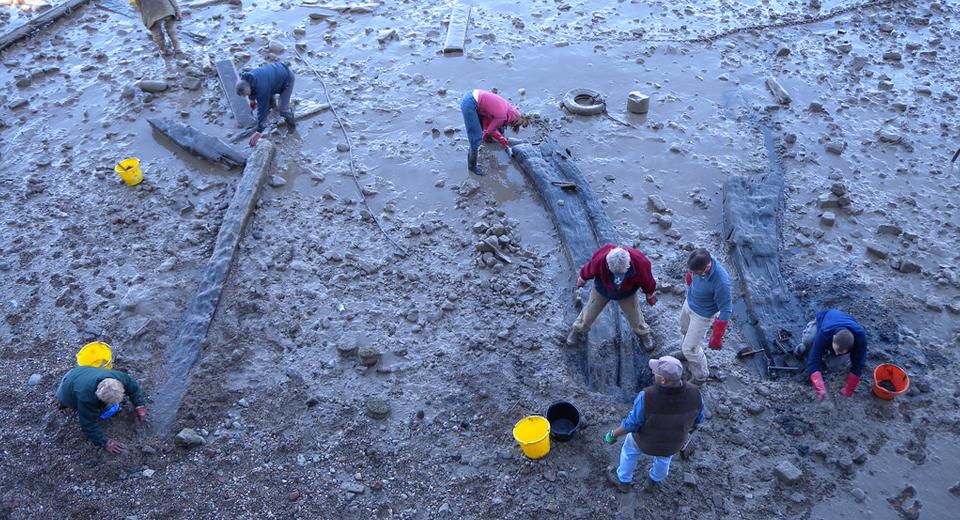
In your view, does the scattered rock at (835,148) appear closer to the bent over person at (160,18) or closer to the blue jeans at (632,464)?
the blue jeans at (632,464)

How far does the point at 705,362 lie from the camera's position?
620 centimetres

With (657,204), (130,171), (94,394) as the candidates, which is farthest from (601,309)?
(130,171)

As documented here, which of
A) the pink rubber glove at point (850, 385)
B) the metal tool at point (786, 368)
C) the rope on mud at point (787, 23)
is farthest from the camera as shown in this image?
the rope on mud at point (787, 23)

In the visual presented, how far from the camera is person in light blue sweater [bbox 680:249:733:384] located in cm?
560

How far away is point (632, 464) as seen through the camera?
17.1 feet

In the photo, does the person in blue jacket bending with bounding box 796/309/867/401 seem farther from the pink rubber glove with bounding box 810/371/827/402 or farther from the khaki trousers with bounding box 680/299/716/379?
the khaki trousers with bounding box 680/299/716/379

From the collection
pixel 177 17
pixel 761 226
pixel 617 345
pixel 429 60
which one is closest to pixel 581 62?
pixel 429 60

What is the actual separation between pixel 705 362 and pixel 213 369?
498cm

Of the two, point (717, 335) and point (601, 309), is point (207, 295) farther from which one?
point (717, 335)

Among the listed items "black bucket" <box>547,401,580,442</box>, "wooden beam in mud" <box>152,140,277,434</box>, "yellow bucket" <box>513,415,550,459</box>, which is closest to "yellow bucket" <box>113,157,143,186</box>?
"wooden beam in mud" <box>152,140,277,434</box>

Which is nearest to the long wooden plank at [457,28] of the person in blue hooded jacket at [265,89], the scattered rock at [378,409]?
the person in blue hooded jacket at [265,89]

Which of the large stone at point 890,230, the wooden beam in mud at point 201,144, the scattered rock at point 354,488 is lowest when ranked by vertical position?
the scattered rock at point 354,488

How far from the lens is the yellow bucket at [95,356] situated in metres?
6.33

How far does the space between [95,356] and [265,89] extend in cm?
459
